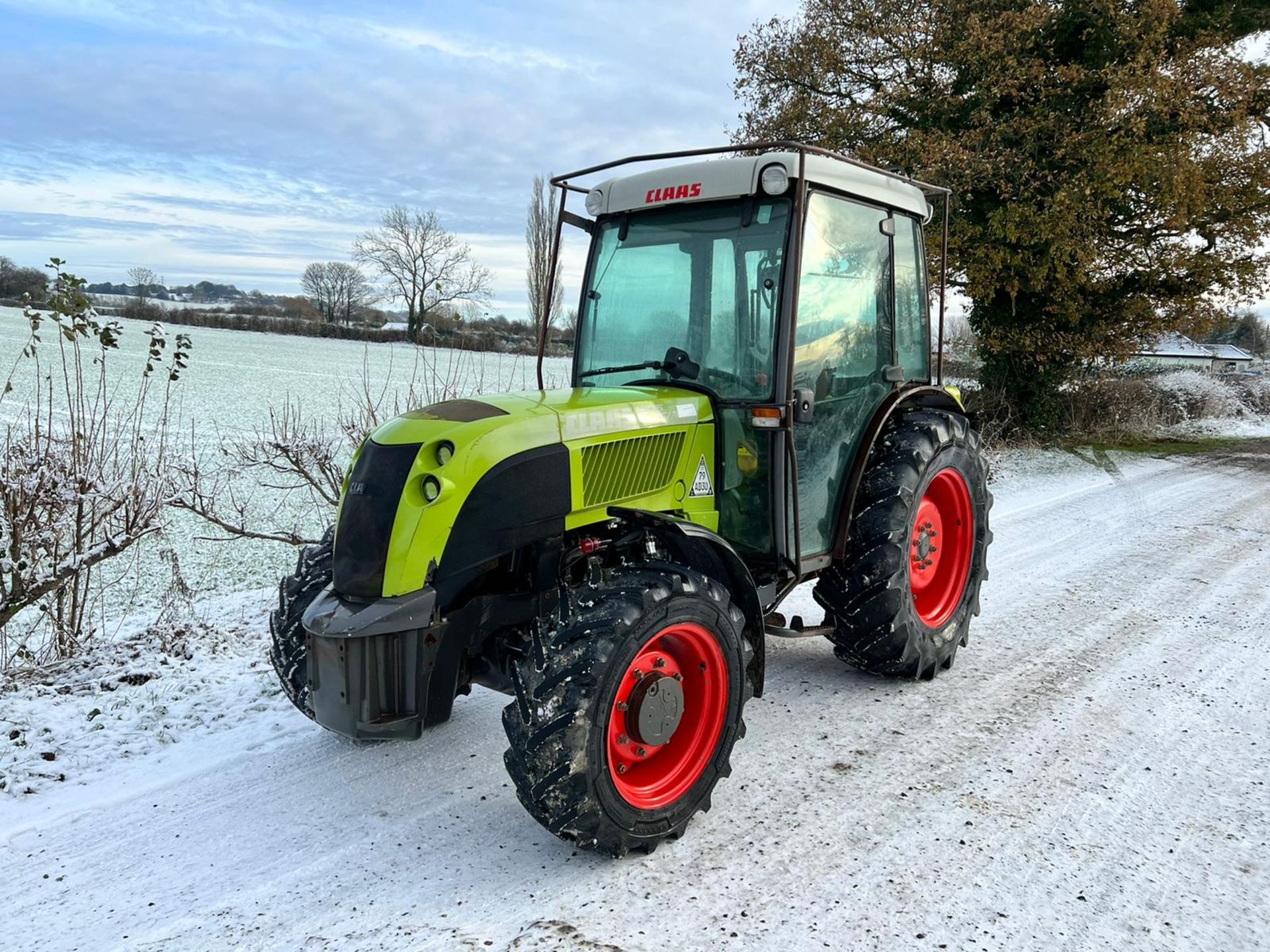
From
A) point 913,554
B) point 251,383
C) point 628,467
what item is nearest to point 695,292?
point 628,467

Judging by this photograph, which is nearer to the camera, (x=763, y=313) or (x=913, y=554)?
(x=763, y=313)

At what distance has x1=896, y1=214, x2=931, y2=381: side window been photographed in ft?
14.0

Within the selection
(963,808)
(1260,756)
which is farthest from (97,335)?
(1260,756)

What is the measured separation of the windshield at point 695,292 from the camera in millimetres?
3480

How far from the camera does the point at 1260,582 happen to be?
19.4ft

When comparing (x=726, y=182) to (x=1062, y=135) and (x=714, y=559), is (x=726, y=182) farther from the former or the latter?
(x=1062, y=135)

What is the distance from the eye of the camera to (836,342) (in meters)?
3.84

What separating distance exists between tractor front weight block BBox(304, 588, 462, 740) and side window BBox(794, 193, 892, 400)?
176cm

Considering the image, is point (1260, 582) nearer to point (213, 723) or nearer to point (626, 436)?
point (626, 436)

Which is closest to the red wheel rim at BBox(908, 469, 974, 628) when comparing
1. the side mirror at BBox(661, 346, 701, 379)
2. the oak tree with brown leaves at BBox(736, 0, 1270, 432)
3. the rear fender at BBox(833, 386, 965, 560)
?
the rear fender at BBox(833, 386, 965, 560)

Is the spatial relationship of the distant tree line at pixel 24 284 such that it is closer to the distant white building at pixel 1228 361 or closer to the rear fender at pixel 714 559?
the rear fender at pixel 714 559

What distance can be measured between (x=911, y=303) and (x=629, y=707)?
8.69 feet

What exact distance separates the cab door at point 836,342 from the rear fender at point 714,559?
0.56 m

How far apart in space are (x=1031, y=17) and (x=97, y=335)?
11.5 m
